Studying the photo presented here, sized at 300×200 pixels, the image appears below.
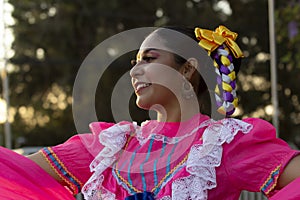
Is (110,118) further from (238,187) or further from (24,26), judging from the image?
(238,187)

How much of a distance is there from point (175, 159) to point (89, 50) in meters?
6.52

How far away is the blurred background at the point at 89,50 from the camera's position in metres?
7.27

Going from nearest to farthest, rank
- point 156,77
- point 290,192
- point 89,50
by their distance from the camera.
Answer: point 290,192 < point 156,77 < point 89,50

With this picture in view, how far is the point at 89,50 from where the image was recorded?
826 centimetres

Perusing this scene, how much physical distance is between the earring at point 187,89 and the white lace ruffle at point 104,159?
215mm

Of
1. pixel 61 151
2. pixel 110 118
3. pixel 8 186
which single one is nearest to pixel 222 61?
pixel 61 151

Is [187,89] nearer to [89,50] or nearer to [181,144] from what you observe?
[181,144]

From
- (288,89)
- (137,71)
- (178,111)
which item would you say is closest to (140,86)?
(137,71)

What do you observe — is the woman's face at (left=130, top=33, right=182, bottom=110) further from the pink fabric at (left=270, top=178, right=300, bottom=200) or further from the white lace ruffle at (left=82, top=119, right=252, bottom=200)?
the pink fabric at (left=270, top=178, right=300, bottom=200)

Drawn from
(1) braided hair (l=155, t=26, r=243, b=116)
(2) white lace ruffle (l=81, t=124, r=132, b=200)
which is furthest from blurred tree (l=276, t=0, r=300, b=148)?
(2) white lace ruffle (l=81, t=124, r=132, b=200)

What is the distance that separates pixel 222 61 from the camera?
1.92 m

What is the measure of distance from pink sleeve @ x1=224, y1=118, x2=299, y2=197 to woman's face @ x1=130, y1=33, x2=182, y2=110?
0.25 meters

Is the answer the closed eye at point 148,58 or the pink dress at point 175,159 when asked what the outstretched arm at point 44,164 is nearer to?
the pink dress at point 175,159

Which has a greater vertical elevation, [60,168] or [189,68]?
[189,68]
